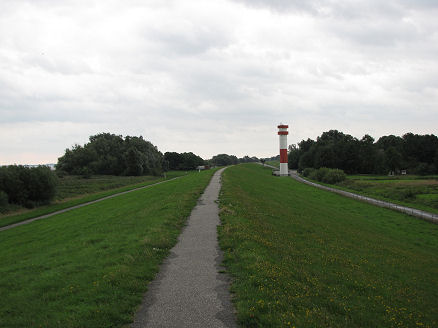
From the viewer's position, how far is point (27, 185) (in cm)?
4609

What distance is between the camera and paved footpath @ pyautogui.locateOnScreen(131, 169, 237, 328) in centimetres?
696

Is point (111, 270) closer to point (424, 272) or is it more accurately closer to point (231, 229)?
point (231, 229)

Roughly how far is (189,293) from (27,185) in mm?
46371

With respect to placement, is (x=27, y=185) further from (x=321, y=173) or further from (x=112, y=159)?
(x=321, y=173)

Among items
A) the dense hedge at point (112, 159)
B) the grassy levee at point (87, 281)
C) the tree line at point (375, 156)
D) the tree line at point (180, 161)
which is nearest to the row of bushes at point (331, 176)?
the tree line at point (375, 156)

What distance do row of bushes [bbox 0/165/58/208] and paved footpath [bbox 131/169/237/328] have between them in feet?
131

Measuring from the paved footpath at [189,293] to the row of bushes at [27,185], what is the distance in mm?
39819

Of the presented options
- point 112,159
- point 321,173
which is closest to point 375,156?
point 321,173

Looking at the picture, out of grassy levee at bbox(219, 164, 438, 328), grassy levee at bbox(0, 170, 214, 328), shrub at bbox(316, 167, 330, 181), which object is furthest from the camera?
shrub at bbox(316, 167, 330, 181)

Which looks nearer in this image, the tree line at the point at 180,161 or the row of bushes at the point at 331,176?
the row of bushes at the point at 331,176

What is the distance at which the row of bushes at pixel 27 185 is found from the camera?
44219 mm

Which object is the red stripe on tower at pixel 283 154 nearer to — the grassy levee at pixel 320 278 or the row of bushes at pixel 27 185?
the row of bushes at pixel 27 185

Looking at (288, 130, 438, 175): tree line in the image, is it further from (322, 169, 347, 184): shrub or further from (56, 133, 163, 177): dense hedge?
(56, 133, 163, 177): dense hedge

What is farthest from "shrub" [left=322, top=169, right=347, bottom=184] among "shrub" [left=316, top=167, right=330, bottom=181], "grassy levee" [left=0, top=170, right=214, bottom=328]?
"grassy levee" [left=0, top=170, right=214, bottom=328]
